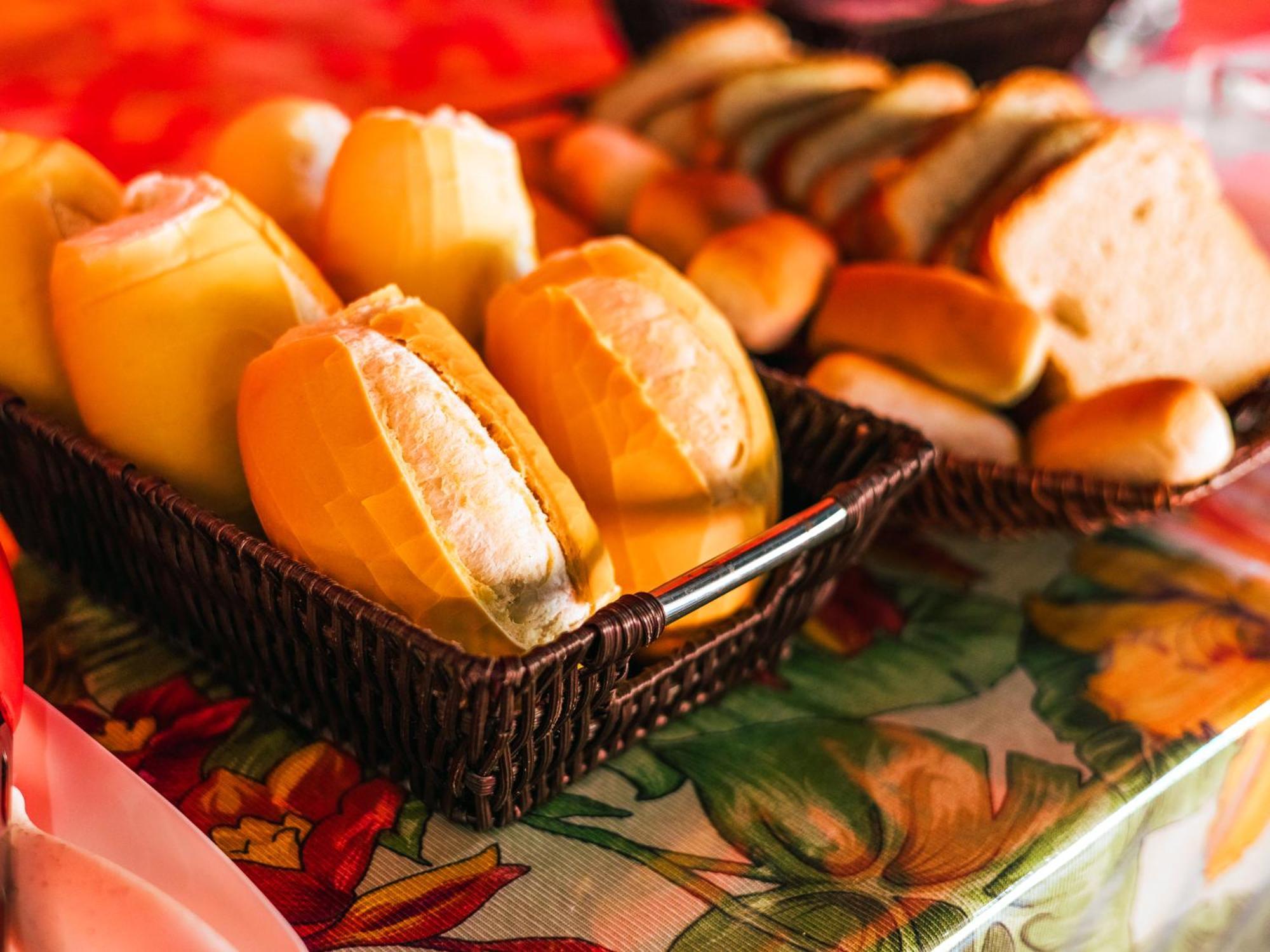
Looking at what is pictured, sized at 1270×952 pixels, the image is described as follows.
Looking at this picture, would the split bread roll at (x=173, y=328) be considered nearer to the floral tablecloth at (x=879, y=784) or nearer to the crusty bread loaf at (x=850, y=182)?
the floral tablecloth at (x=879, y=784)

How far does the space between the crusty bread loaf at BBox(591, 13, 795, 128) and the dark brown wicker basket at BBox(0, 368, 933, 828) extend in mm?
448

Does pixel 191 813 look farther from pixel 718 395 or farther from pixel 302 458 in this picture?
pixel 718 395

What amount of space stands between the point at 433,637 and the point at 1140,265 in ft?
Result: 1.67

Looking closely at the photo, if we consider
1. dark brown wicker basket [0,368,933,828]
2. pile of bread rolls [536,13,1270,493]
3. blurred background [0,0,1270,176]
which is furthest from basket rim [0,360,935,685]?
blurred background [0,0,1270,176]

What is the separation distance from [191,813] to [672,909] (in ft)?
0.54

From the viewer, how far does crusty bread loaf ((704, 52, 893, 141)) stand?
2.58 feet

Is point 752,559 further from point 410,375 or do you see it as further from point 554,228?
point 554,228

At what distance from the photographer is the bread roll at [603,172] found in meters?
0.71

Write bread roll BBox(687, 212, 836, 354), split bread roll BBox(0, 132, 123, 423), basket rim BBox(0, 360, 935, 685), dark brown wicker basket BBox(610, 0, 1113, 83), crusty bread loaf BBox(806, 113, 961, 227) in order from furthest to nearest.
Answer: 1. dark brown wicker basket BBox(610, 0, 1113, 83)
2. crusty bread loaf BBox(806, 113, 961, 227)
3. bread roll BBox(687, 212, 836, 354)
4. split bread roll BBox(0, 132, 123, 423)
5. basket rim BBox(0, 360, 935, 685)

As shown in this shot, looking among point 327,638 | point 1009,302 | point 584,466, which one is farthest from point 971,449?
point 327,638

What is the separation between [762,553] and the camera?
0.34m

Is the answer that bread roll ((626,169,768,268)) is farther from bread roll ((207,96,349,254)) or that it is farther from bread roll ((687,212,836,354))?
bread roll ((207,96,349,254))

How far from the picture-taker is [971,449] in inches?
20.2

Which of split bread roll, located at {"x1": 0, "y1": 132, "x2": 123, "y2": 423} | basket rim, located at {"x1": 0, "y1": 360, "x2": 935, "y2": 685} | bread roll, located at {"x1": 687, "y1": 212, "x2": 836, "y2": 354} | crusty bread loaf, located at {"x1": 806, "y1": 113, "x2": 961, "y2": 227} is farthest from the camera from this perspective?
crusty bread loaf, located at {"x1": 806, "y1": 113, "x2": 961, "y2": 227}
